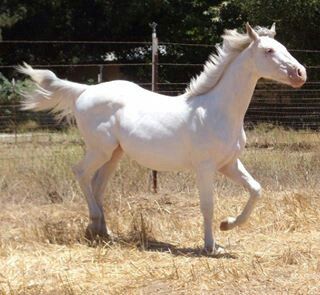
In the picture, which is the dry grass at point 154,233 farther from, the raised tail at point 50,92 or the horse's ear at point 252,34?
the horse's ear at point 252,34

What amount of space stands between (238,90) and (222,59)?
0.35 metres

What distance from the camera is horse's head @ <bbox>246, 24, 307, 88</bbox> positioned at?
606 cm

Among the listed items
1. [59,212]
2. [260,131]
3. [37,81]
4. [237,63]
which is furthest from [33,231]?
[260,131]

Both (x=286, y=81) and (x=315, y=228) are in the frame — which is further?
(x=315, y=228)

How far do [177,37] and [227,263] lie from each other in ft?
64.7

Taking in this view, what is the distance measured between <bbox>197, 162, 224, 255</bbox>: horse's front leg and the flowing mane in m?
0.77

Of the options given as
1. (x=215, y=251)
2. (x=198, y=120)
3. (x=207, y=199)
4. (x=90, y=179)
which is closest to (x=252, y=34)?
(x=198, y=120)

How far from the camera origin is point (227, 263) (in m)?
5.86

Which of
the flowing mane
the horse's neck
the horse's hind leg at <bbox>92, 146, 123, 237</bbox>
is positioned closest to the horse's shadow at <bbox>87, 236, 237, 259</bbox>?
the horse's hind leg at <bbox>92, 146, 123, 237</bbox>

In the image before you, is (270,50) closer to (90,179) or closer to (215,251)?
(215,251)

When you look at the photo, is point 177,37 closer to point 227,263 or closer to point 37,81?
point 37,81

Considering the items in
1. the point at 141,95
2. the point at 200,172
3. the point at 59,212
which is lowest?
the point at 59,212

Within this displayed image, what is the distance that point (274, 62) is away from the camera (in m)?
6.14

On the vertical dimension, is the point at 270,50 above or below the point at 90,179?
above
